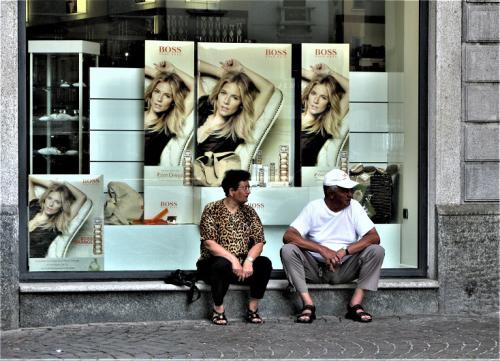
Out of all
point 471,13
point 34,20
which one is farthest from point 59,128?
point 471,13

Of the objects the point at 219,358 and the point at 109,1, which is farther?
the point at 109,1

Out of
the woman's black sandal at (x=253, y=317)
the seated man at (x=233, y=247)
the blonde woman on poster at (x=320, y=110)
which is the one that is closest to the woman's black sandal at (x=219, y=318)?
the seated man at (x=233, y=247)

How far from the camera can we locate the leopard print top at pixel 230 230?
9.05m

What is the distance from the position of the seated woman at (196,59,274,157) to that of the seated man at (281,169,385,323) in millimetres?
1058

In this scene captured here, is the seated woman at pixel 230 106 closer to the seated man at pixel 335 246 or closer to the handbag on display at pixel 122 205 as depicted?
the handbag on display at pixel 122 205

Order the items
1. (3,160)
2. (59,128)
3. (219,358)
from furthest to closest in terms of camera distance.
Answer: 1. (59,128)
2. (3,160)
3. (219,358)

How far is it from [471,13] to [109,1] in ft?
10.5

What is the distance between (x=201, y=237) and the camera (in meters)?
9.10

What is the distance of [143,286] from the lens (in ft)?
29.9

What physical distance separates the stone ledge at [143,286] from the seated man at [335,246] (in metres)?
0.19

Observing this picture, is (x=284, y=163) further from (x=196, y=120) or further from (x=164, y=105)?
(x=164, y=105)

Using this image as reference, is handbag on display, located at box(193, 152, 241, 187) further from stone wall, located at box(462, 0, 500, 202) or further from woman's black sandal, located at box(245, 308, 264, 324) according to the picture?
stone wall, located at box(462, 0, 500, 202)

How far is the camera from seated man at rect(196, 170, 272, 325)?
8875 millimetres

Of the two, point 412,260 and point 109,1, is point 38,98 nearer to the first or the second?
point 109,1
